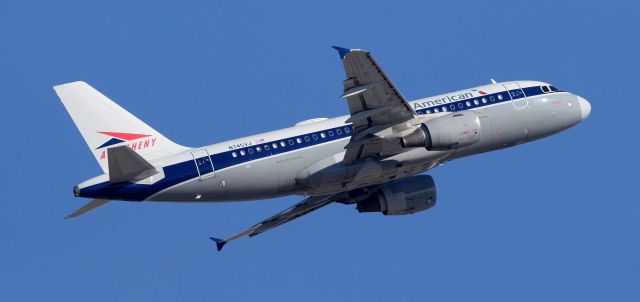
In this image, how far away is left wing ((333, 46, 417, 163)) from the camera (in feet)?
191

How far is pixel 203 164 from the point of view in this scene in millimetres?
62781

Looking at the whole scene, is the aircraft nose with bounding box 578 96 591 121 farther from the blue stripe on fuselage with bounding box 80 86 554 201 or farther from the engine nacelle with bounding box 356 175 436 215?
the engine nacelle with bounding box 356 175 436 215

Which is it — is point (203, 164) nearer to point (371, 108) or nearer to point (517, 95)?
point (371, 108)

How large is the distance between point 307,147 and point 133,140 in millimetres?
8460

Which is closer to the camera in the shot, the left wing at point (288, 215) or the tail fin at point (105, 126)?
the tail fin at point (105, 126)

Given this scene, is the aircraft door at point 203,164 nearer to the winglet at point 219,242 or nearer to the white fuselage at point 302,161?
the white fuselage at point 302,161

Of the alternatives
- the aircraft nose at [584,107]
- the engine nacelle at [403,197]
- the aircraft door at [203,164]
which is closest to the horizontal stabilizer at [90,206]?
the aircraft door at [203,164]

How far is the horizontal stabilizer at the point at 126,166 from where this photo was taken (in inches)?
2334

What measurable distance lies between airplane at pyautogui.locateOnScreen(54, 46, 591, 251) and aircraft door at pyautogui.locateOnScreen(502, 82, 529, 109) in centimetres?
34

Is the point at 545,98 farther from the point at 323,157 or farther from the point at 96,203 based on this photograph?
the point at 96,203

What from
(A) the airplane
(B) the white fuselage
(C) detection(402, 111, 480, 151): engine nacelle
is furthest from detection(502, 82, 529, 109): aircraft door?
(C) detection(402, 111, 480, 151): engine nacelle

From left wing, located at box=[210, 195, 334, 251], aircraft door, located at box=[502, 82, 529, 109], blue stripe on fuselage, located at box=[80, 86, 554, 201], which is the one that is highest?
aircraft door, located at box=[502, 82, 529, 109]

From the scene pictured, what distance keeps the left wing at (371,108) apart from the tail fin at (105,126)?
8930 mm

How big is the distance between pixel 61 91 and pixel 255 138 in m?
9.62
